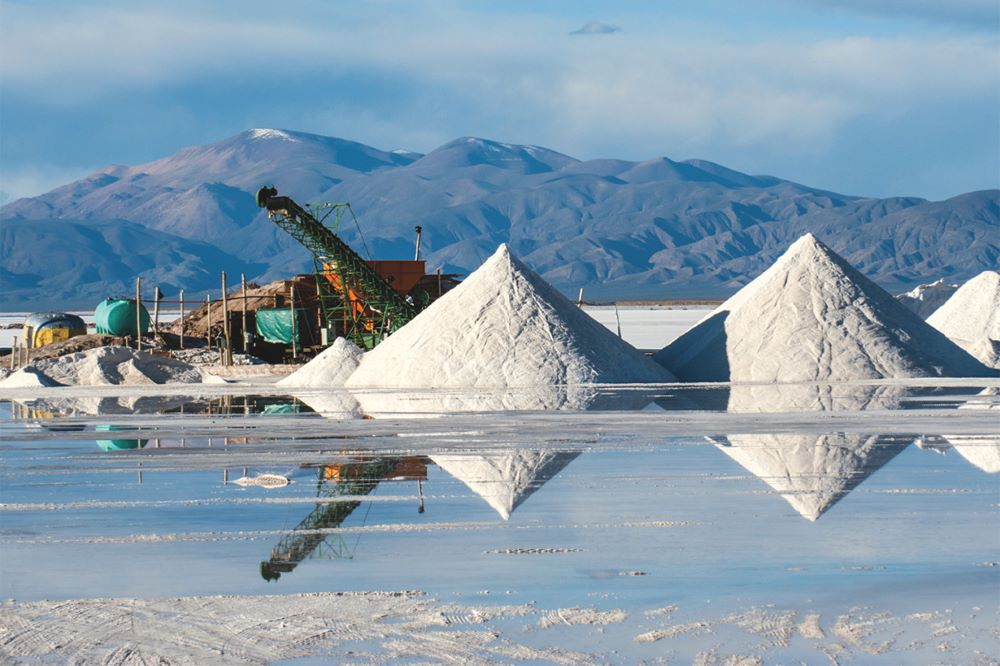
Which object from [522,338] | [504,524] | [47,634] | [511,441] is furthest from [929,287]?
[47,634]

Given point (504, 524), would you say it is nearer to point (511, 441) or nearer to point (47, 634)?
point (47, 634)

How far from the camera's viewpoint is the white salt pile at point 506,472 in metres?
10.3

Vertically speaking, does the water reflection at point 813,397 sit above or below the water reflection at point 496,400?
below

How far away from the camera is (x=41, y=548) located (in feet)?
27.5

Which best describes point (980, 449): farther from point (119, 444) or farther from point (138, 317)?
point (138, 317)

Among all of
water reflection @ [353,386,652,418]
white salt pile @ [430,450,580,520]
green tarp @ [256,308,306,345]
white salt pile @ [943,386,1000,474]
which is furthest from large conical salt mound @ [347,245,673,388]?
green tarp @ [256,308,306,345]

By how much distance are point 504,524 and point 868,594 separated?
2733mm

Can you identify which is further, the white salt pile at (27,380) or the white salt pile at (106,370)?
the white salt pile at (106,370)

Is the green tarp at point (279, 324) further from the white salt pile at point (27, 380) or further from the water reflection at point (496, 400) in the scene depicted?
the water reflection at point (496, 400)

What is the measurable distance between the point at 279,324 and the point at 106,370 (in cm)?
781

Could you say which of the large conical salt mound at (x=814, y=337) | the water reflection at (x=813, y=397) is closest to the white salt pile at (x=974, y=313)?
the large conical salt mound at (x=814, y=337)

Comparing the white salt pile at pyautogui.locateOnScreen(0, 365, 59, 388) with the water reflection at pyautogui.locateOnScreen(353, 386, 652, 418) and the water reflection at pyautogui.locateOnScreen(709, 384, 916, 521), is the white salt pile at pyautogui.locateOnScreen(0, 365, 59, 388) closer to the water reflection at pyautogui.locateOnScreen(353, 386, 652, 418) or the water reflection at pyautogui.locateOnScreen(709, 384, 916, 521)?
the water reflection at pyautogui.locateOnScreen(353, 386, 652, 418)

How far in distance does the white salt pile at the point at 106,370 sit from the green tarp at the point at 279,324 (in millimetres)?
6049

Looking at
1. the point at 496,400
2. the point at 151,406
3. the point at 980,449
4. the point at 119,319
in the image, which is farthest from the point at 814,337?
the point at 119,319
